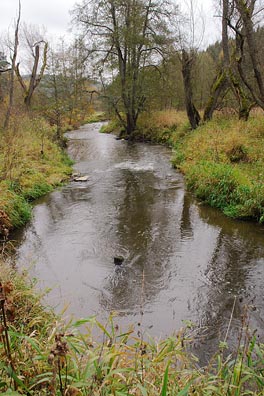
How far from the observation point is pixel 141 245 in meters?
5.93

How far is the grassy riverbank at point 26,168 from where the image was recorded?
23.6 feet

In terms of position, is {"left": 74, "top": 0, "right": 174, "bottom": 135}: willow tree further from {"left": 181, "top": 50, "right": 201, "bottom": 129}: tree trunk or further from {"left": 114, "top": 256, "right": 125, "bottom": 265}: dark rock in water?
{"left": 114, "top": 256, "right": 125, "bottom": 265}: dark rock in water

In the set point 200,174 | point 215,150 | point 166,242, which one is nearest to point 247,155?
point 215,150

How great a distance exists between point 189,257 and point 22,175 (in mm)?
6018

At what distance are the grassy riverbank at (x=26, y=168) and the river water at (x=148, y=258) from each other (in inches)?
17.0

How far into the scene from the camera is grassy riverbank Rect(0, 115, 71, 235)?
720 centimetres

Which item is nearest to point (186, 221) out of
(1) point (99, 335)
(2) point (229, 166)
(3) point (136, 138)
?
(2) point (229, 166)

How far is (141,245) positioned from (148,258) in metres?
0.53

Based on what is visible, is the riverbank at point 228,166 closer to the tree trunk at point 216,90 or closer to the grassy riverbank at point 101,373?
the tree trunk at point 216,90

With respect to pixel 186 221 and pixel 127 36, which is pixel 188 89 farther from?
→ pixel 186 221

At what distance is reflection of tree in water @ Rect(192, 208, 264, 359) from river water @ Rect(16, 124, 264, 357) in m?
0.01

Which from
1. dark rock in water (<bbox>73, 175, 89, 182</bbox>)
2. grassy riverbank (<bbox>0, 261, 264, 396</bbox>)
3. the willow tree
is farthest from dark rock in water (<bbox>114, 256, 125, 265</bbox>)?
the willow tree

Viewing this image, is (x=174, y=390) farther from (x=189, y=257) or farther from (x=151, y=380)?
(x=189, y=257)

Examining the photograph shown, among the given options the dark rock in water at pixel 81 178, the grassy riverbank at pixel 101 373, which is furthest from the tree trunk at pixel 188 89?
the grassy riverbank at pixel 101 373
